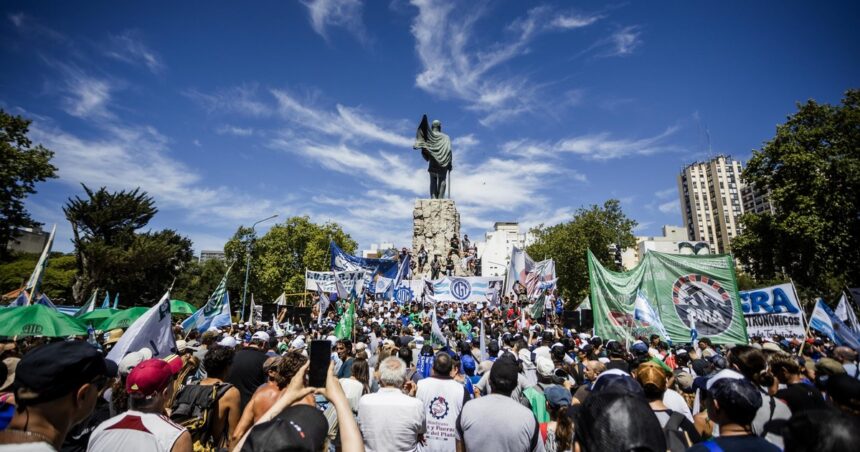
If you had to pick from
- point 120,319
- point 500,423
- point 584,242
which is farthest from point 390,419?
Answer: point 584,242

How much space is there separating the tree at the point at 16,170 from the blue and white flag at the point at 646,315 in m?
31.0

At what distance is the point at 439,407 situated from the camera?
12.6 feet

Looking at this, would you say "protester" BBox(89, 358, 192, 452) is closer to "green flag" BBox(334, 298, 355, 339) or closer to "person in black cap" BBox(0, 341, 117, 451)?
"person in black cap" BBox(0, 341, 117, 451)

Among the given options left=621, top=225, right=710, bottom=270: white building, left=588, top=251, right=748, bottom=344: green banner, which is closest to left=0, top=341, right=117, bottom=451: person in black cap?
left=588, top=251, right=748, bottom=344: green banner

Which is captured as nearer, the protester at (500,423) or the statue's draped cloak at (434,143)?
the protester at (500,423)

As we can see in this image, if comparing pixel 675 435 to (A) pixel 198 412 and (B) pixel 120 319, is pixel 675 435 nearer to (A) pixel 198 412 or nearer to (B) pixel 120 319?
(A) pixel 198 412

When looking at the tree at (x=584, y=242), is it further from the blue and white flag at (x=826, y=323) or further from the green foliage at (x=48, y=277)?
the green foliage at (x=48, y=277)

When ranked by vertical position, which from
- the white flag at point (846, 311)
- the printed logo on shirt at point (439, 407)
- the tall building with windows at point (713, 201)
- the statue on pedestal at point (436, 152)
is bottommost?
the printed logo on shirt at point (439, 407)

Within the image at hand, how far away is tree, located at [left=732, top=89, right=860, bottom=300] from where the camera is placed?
20.2 meters

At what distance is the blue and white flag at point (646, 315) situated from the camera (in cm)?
876

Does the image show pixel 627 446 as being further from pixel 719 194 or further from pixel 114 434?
pixel 719 194

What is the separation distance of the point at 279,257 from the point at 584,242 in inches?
1365

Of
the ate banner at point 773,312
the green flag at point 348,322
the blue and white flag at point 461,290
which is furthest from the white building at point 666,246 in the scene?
the green flag at point 348,322

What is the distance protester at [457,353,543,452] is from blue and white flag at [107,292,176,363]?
15.1ft
